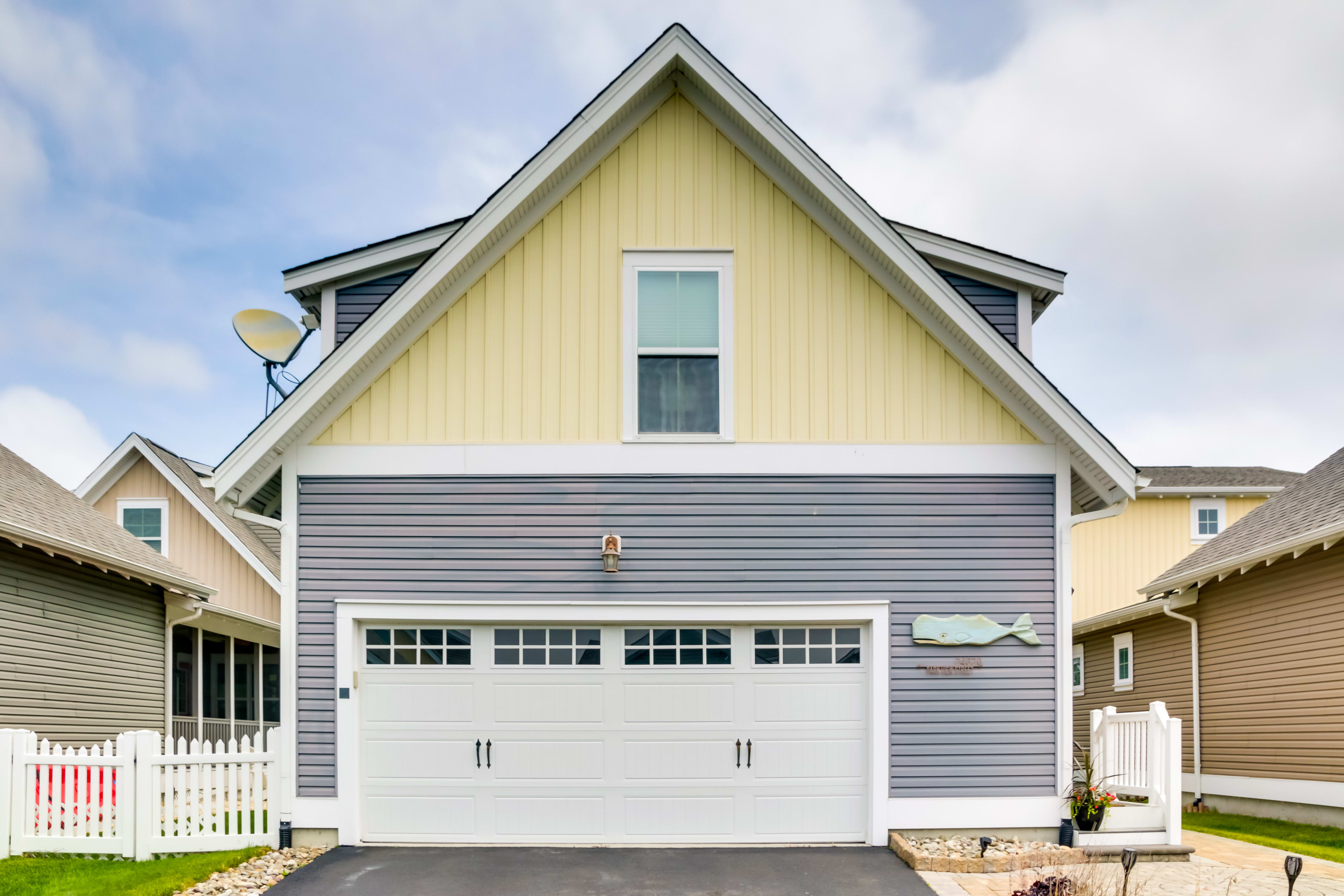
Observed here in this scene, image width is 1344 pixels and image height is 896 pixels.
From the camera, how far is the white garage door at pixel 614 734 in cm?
912

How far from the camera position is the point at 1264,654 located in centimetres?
1303

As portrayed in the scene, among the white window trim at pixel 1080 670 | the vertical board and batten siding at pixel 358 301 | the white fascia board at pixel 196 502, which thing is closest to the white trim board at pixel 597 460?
the vertical board and batten siding at pixel 358 301

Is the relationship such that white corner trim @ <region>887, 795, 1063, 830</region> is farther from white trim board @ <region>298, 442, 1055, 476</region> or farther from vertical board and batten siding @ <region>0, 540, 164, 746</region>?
vertical board and batten siding @ <region>0, 540, 164, 746</region>

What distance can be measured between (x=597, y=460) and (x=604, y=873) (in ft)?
11.2

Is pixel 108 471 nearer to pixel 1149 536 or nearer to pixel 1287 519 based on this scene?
pixel 1287 519

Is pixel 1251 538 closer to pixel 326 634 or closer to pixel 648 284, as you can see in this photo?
pixel 648 284

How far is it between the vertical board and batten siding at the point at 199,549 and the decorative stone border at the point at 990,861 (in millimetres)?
12389

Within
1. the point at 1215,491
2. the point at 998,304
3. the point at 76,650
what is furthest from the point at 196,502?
the point at 1215,491

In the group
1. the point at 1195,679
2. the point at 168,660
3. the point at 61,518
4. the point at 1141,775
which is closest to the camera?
the point at 1141,775

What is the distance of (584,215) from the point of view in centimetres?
946

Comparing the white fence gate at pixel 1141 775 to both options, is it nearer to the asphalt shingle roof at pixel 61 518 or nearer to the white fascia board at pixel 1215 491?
the asphalt shingle roof at pixel 61 518

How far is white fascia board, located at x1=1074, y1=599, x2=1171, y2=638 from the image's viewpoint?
50.6ft

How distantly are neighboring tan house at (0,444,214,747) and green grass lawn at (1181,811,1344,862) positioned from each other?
40.2ft

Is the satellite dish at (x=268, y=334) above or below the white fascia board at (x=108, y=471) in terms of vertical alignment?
above
